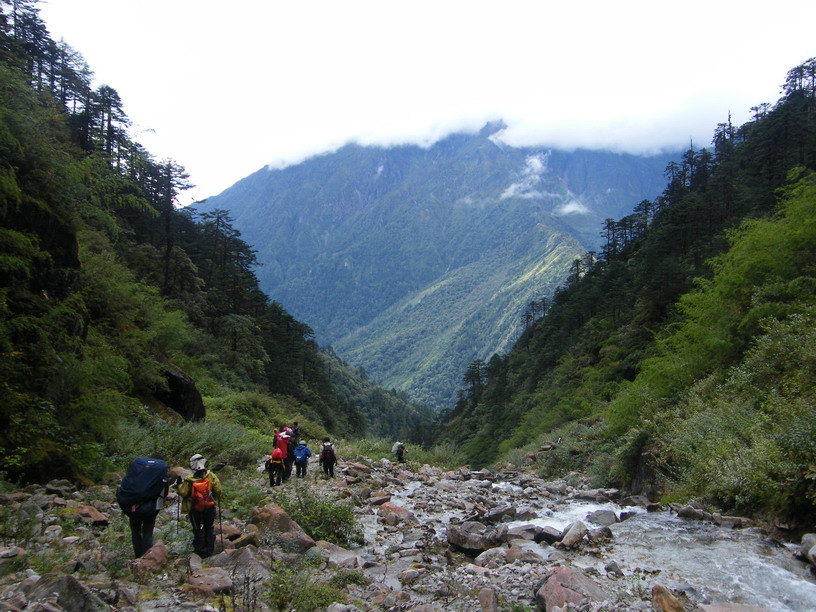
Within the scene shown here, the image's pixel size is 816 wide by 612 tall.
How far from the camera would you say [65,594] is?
16.0 ft

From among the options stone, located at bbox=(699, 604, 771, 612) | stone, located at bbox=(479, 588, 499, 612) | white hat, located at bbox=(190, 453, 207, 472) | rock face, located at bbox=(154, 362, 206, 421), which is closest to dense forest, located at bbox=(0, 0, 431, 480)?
rock face, located at bbox=(154, 362, 206, 421)

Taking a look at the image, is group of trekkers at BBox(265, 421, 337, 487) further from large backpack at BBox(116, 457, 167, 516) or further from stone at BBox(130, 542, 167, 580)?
stone at BBox(130, 542, 167, 580)

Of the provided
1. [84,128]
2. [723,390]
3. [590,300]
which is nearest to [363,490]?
[723,390]

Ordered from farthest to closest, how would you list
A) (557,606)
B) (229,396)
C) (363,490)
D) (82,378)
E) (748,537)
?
(229,396)
(363,490)
(82,378)
(748,537)
(557,606)

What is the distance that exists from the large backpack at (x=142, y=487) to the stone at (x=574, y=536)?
23.3ft

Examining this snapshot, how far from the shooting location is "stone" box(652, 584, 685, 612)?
585 cm

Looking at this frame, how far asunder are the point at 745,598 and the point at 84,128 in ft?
167

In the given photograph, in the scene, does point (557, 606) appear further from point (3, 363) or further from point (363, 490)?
point (3, 363)

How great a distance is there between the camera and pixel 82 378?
1024 cm

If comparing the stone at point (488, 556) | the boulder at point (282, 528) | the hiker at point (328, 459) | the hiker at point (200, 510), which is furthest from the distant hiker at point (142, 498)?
the hiker at point (328, 459)

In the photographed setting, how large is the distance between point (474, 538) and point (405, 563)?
1.50 m

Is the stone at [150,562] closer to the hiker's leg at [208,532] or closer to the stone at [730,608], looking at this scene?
the hiker's leg at [208,532]

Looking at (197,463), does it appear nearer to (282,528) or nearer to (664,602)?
(282,528)

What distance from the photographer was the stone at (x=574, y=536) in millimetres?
8828
